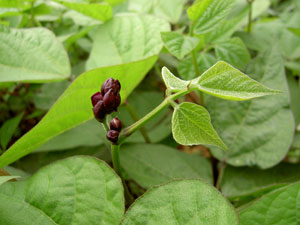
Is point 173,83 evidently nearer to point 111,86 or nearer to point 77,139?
point 111,86

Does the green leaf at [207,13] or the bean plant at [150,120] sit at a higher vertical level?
the green leaf at [207,13]

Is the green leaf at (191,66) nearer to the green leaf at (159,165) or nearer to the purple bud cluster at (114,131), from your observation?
the green leaf at (159,165)

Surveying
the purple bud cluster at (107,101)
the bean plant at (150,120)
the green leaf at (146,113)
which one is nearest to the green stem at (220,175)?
the bean plant at (150,120)

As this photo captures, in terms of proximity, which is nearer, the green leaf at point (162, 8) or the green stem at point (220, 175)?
the green stem at point (220, 175)

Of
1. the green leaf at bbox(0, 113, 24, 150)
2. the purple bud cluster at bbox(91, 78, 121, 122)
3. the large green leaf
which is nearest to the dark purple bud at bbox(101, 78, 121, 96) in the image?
the purple bud cluster at bbox(91, 78, 121, 122)

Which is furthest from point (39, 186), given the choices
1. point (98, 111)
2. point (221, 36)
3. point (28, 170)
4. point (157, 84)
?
point (157, 84)

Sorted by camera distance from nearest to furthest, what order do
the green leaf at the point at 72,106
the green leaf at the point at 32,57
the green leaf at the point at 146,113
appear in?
the green leaf at the point at 72,106 < the green leaf at the point at 32,57 < the green leaf at the point at 146,113

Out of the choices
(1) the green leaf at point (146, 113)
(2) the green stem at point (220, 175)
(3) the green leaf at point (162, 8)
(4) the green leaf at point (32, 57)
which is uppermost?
(4) the green leaf at point (32, 57)
